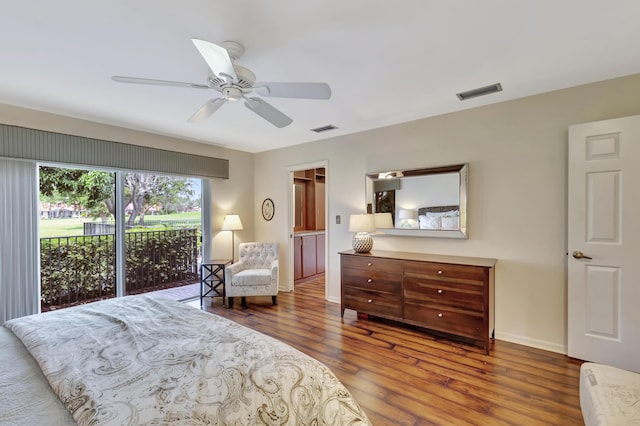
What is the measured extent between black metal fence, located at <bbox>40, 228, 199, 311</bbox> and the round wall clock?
117cm

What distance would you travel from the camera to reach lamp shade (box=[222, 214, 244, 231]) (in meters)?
4.52

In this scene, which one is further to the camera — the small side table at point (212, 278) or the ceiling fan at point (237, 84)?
the small side table at point (212, 278)

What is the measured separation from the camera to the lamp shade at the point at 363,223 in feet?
→ 11.7

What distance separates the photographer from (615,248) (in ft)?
7.76

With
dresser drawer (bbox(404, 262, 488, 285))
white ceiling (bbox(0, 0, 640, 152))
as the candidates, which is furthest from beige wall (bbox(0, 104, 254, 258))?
dresser drawer (bbox(404, 262, 488, 285))

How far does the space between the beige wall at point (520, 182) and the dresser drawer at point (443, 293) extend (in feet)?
1.51

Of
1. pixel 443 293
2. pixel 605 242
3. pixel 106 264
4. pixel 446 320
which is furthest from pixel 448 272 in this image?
pixel 106 264

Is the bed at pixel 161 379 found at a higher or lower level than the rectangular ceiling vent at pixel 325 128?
lower

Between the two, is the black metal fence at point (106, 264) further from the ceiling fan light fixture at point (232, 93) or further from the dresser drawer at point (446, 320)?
the dresser drawer at point (446, 320)

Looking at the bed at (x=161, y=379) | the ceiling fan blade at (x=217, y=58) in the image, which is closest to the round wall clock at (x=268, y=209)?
the ceiling fan blade at (x=217, y=58)

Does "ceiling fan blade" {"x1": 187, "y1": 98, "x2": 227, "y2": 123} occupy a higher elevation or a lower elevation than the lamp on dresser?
higher

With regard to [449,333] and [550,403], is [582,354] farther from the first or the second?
[449,333]

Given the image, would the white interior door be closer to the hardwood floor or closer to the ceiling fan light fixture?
the hardwood floor

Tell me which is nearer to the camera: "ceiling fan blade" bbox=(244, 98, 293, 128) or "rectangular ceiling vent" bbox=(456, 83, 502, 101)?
"ceiling fan blade" bbox=(244, 98, 293, 128)
